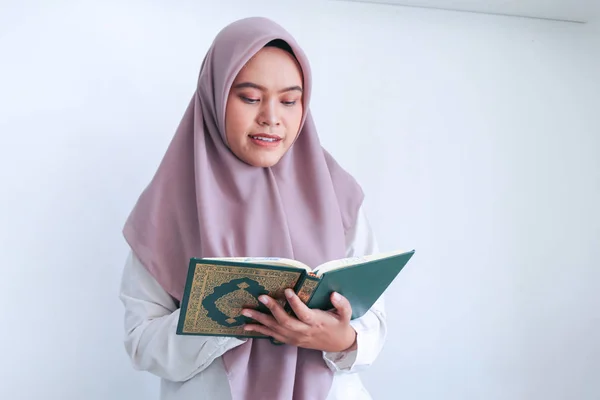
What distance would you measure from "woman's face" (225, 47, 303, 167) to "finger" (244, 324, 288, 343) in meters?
0.35

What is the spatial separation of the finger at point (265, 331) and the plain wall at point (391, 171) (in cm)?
81

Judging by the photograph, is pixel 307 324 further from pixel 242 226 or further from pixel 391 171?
pixel 391 171

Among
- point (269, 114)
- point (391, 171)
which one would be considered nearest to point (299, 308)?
point (269, 114)

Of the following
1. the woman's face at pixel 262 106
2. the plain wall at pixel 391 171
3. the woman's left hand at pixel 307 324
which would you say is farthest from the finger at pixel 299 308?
the plain wall at pixel 391 171

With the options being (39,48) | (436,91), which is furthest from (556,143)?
(39,48)

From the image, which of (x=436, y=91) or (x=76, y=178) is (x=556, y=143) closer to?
(x=436, y=91)

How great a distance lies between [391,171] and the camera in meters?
2.14

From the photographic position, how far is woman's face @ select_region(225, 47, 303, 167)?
4.38 ft

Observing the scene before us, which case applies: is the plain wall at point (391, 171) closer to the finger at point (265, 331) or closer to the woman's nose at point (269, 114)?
the woman's nose at point (269, 114)

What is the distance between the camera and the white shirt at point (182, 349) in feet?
4.14

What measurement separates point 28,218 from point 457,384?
1449 mm

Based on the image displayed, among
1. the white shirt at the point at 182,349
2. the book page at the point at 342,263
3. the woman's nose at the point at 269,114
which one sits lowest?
the white shirt at the point at 182,349

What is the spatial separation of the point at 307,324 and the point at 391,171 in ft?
3.41

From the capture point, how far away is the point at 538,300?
2.24 m
